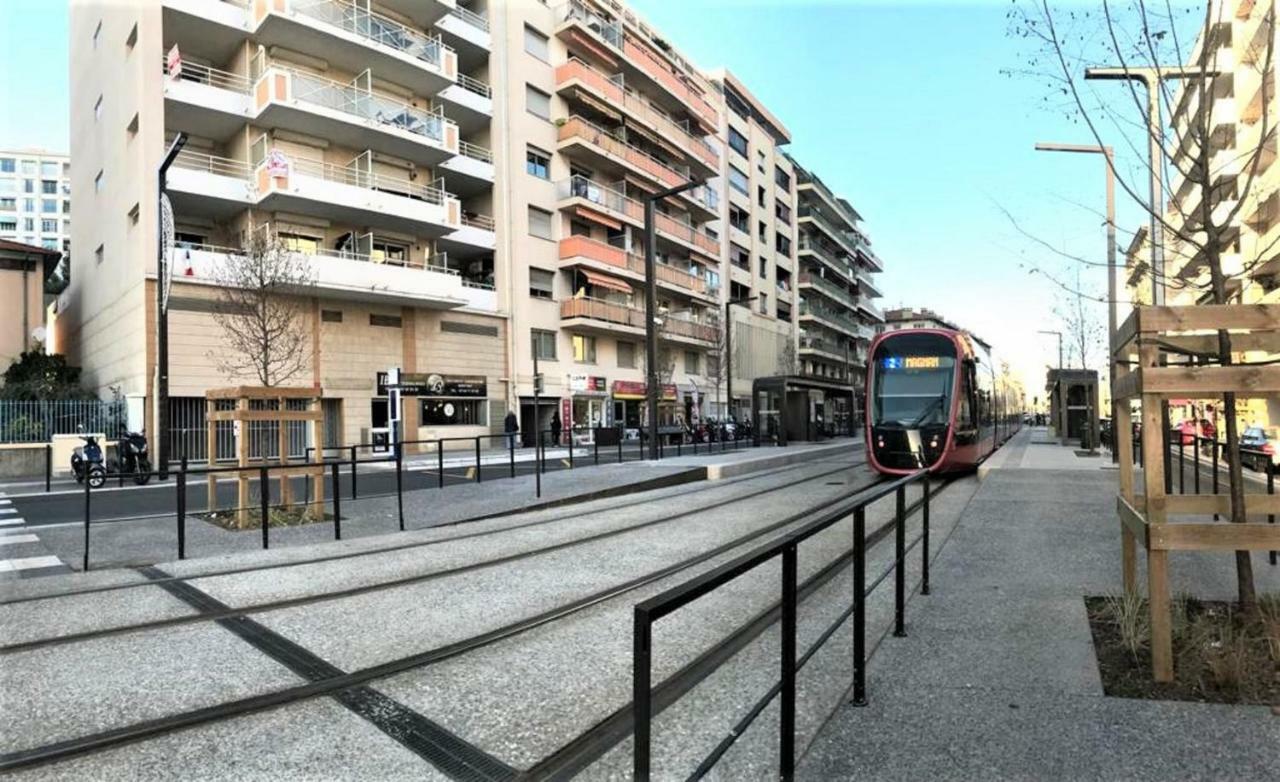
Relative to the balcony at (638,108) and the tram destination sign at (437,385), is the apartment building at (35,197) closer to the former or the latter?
the balcony at (638,108)

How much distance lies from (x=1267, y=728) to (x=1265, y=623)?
1.15m

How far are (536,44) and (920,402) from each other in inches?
1212

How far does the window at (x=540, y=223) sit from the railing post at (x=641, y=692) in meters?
36.5

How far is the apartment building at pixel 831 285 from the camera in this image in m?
73.0

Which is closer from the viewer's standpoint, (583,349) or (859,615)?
(859,615)

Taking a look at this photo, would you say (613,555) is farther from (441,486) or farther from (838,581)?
(441,486)

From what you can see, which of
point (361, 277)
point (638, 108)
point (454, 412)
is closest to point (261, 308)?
point (361, 277)

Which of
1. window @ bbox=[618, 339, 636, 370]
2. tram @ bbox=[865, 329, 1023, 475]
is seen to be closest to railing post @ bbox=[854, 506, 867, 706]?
tram @ bbox=[865, 329, 1023, 475]

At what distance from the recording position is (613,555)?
771 centimetres

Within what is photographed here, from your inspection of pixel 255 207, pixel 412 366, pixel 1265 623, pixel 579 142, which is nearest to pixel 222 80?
pixel 255 207

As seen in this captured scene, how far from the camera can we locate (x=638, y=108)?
44250 mm

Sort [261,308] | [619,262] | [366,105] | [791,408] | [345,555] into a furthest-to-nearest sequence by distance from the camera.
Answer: [619,262]
[791,408]
[366,105]
[261,308]
[345,555]

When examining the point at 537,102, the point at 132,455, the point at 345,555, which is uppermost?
the point at 537,102

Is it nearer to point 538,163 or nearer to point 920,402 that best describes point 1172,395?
point 920,402
